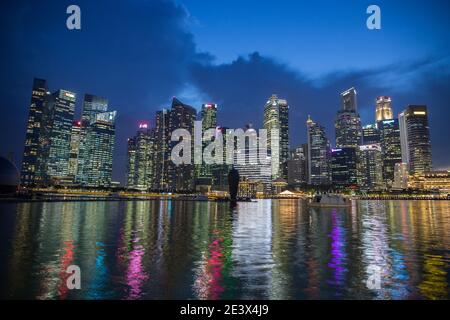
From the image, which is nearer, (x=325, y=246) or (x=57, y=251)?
(x=57, y=251)

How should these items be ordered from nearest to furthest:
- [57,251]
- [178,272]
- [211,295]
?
[211,295] → [178,272] → [57,251]

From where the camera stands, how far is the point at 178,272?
1606 cm

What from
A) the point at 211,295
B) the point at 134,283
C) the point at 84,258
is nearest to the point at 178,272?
the point at 134,283

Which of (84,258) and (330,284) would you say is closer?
(330,284)

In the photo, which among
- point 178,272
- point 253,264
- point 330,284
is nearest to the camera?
point 330,284

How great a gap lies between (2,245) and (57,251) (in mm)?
5266

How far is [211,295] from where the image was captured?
1247 cm
